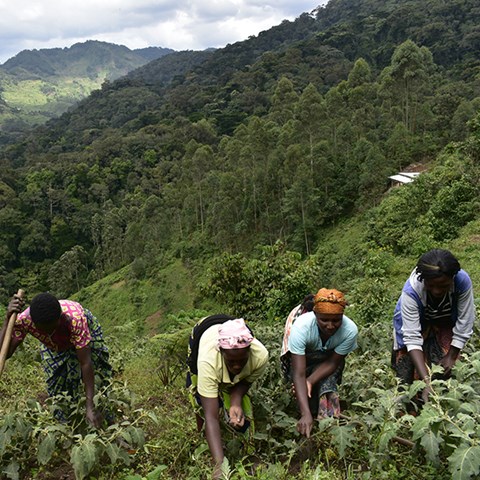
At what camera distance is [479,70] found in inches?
1601

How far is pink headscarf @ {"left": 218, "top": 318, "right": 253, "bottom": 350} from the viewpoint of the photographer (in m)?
2.35

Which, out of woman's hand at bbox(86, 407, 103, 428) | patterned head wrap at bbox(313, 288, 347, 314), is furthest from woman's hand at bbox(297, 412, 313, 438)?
woman's hand at bbox(86, 407, 103, 428)

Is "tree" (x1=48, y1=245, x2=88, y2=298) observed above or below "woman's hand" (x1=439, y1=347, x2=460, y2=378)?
below

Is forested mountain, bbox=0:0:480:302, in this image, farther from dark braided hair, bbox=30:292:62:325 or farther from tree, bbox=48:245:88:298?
dark braided hair, bbox=30:292:62:325

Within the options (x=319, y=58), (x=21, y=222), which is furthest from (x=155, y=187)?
(x=319, y=58)

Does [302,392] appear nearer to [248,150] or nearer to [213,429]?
[213,429]

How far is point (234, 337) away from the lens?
7.75 feet

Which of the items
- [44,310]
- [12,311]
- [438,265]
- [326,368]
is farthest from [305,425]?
[12,311]

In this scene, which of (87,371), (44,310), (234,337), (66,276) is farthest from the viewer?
(66,276)

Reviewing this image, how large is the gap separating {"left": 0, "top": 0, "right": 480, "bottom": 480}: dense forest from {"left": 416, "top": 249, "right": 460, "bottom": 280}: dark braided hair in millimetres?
545

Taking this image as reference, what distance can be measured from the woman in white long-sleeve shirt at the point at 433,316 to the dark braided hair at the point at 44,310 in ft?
6.49

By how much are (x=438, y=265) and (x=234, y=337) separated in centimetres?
111

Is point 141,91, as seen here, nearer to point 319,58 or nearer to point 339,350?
point 319,58

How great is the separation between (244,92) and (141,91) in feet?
115
